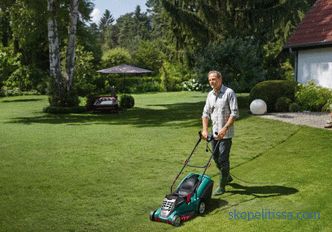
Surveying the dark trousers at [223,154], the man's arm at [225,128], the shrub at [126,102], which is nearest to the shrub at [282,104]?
the shrub at [126,102]

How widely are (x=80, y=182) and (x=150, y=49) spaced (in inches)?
1915

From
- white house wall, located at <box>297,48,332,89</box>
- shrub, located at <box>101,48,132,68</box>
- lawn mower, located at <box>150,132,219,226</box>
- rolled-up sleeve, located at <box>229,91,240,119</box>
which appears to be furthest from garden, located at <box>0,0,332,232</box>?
shrub, located at <box>101,48,132,68</box>

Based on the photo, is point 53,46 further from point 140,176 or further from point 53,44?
point 140,176

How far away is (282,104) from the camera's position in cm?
1706

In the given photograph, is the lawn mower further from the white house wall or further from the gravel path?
the white house wall

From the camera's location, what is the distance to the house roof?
18.3m

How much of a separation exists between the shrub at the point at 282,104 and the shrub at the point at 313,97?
0.56 m

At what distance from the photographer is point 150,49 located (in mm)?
55531

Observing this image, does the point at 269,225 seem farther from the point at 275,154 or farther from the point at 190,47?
the point at 190,47

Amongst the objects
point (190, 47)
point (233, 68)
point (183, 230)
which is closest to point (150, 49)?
point (190, 47)

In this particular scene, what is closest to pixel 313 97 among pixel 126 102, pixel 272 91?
pixel 272 91

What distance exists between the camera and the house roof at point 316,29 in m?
18.3

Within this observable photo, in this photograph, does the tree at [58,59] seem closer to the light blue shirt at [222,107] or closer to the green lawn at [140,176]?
the green lawn at [140,176]

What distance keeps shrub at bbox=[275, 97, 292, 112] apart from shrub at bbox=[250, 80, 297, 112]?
10.5 inches
